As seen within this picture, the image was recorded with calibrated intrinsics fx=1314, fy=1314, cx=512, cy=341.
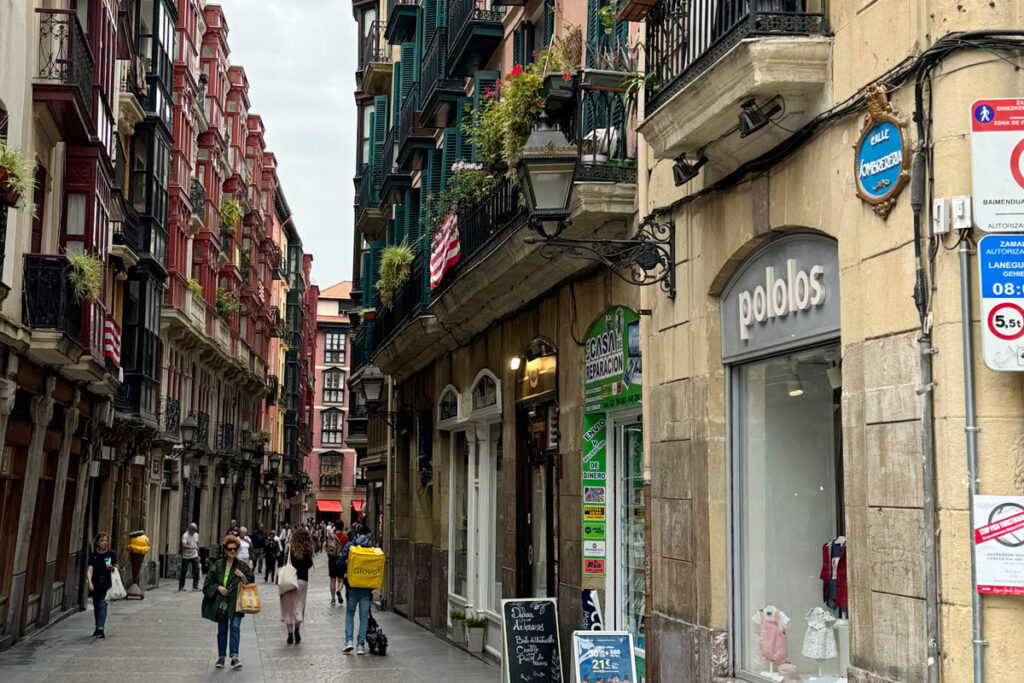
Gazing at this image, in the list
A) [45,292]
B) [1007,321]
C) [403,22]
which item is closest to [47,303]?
[45,292]

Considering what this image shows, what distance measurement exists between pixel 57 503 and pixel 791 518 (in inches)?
660

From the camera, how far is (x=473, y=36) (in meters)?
18.3

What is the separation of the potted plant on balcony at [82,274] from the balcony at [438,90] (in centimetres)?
588

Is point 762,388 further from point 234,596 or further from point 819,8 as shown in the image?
point 234,596

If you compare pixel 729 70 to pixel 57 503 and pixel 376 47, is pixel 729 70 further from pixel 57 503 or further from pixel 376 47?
pixel 376 47

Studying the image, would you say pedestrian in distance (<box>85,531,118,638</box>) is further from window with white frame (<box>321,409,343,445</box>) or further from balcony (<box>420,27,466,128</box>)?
window with white frame (<box>321,409,343,445</box>)

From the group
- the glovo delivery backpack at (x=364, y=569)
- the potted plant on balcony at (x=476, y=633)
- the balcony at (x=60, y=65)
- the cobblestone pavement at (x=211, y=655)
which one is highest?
the balcony at (x=60, y=65)

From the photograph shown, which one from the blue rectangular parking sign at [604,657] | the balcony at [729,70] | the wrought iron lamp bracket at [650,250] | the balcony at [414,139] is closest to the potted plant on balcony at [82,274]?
the balcony at [414,139]

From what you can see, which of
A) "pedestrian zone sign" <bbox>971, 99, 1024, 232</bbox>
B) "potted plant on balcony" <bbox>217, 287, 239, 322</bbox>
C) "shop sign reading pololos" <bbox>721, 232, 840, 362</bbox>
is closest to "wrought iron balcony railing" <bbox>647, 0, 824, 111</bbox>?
"shop sign reading pololos" <bbox>721, 232, 840, 362</bbox>

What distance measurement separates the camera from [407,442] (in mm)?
27141

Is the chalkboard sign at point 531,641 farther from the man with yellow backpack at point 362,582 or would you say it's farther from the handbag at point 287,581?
the handbag at point 287,581

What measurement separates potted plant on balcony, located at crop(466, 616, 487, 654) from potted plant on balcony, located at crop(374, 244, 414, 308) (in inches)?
256

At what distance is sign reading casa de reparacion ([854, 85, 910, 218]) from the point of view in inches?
267

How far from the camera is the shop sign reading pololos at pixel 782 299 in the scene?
7957 mm
